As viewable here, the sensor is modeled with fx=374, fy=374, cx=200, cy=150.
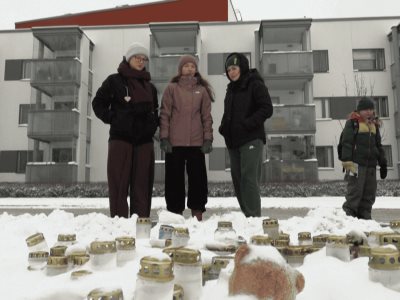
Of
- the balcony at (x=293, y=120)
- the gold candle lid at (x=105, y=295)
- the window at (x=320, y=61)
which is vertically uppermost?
the window at (x=320, y=61)

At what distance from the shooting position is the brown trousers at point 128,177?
4.43 metres

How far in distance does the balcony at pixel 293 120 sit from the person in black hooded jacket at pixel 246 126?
1528 cm

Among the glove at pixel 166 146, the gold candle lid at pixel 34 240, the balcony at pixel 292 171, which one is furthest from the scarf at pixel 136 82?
the balcony at pixel 292 171

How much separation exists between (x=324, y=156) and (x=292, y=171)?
3.15 meters

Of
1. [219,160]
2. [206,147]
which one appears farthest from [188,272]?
[219,160]

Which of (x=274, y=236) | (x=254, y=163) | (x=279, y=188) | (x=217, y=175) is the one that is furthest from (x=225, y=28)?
(x=274, y=236)

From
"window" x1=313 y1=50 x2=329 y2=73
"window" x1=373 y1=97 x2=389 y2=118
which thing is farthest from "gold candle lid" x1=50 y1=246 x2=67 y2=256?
"window" x1=373 y1=97 x2=389 y2=118

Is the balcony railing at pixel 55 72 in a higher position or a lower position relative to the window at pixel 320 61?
lower

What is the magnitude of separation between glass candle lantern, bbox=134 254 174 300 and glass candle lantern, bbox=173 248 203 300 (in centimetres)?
18

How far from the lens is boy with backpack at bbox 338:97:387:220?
561cm

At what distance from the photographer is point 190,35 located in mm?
22047

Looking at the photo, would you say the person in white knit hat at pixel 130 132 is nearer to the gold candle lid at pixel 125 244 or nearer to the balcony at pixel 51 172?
the gold candle lid at pixel 125 244

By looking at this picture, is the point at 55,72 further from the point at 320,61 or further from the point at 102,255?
the point at 102,255

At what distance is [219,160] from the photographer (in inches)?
846
